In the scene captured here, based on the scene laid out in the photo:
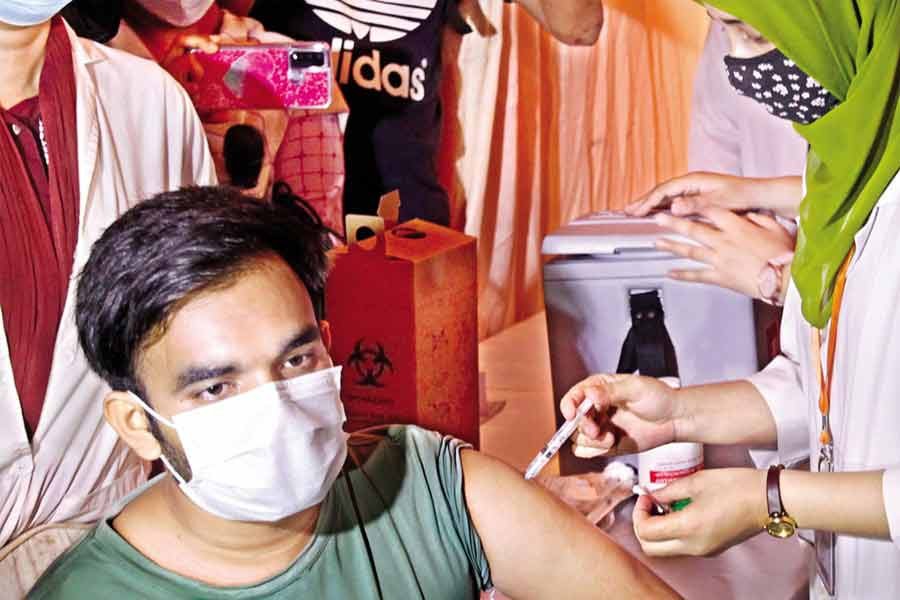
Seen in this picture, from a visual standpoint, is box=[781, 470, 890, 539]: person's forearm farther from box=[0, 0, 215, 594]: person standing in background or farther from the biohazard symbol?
box=[0, 0, 215, 594]: person standing in background

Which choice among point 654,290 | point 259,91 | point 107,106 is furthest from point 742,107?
point 107,106

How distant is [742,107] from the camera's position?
2416 millimetres

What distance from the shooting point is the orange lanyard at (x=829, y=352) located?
2.01 m

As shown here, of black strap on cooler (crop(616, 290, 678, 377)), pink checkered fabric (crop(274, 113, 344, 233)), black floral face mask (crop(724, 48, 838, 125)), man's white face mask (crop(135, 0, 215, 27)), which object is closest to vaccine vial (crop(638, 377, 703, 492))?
black strap on cooler (crop(616, 290, 678, 377))

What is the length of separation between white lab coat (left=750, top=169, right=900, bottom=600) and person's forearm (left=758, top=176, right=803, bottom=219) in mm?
250

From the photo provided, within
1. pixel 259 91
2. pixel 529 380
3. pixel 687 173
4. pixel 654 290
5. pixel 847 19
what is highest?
pixel 847 19

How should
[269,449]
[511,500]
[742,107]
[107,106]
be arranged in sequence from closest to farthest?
1. [269,449]
2. [511,500]
3. [107,106]
4. [742,107]

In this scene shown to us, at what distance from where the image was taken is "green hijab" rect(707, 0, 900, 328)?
189cm

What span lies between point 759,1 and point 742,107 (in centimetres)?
46

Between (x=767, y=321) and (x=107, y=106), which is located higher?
(x=107, y=106)

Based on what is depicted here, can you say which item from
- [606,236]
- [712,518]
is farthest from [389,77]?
→ [712,518]

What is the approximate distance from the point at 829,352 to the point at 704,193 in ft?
1.68

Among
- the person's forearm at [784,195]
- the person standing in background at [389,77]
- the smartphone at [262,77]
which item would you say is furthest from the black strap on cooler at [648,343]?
the smartphone at [262,77]

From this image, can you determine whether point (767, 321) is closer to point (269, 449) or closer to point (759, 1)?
point (759, 1)
